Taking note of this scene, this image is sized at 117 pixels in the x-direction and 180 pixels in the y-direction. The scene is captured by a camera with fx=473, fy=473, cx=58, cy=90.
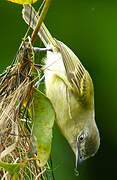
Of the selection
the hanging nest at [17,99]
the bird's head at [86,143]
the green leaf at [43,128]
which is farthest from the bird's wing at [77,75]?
the green leaf at [43,128]

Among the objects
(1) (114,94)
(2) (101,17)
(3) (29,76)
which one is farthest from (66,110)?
(3) (29,76)

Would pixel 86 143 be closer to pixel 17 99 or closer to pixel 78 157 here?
pixel 78 157

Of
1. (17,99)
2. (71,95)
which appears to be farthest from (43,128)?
(71,95)

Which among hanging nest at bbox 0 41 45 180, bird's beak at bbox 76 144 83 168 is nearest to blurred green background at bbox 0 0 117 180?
bird's beak at bbox 76 144 83 168

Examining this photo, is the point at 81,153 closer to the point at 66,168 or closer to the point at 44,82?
the point at 66,168

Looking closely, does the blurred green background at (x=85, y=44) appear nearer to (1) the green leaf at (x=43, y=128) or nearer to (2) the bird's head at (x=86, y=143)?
(2) the bird's head at (x=86, y=143)

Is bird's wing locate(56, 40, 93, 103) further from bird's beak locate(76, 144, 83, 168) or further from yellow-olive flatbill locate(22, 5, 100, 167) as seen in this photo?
bird's beak locate(76, 144, 83, 168)

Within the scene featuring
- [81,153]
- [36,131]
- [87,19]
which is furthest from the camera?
[87,19]
